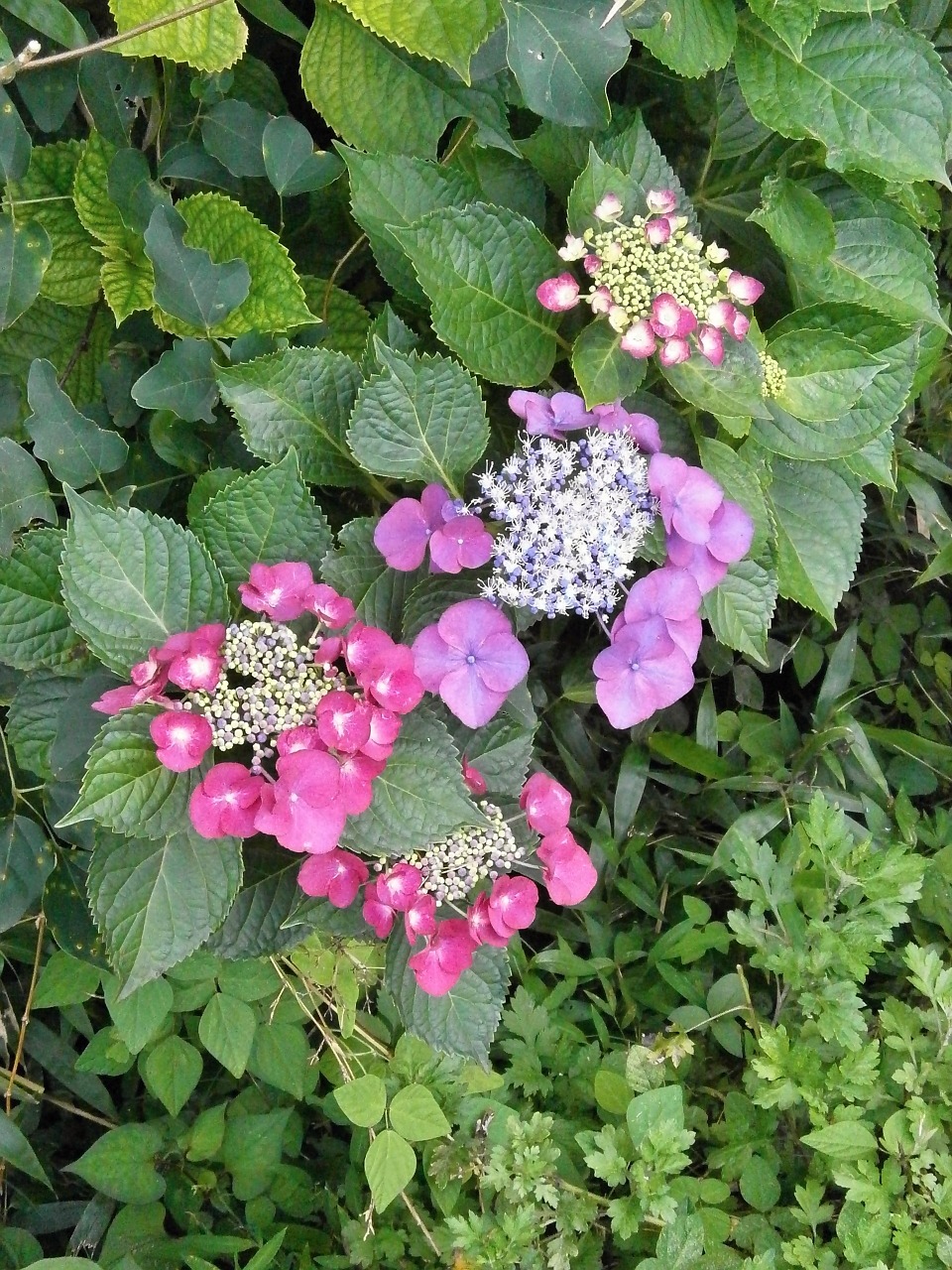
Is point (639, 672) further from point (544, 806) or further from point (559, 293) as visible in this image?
point (559, 293)

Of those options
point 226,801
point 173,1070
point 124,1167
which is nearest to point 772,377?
point 226,801

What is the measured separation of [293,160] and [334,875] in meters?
0.69

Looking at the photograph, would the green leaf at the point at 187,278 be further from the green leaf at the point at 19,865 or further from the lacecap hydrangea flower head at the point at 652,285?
the green leaf at the point at 19,865

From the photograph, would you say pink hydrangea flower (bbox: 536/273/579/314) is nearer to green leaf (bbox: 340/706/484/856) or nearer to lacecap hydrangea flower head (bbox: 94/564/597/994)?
lacecap hydrangea flower head (bbox: 94/564/597/994)

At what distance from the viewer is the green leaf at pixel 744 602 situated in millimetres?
1035

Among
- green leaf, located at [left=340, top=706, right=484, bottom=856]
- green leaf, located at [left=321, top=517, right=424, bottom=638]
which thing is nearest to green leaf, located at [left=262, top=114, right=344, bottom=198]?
green leaf, located at [left=321, top=517, right=424, bottom=638]

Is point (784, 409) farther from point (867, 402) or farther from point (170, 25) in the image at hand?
point (170, 25)

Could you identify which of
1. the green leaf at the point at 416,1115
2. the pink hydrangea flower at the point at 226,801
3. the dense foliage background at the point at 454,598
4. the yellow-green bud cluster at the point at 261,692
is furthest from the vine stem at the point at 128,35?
the green leaf at the point at 416,1115

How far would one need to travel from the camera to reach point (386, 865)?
871 millimetres

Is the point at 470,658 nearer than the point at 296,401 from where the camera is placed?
Yes

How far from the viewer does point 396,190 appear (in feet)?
3.07

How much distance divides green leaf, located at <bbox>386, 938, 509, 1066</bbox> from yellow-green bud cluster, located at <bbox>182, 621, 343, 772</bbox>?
0.31 metres

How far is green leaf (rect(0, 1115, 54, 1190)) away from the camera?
1148 millimetres

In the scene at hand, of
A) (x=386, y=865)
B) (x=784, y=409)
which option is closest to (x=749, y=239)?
(x=784, y=409)
